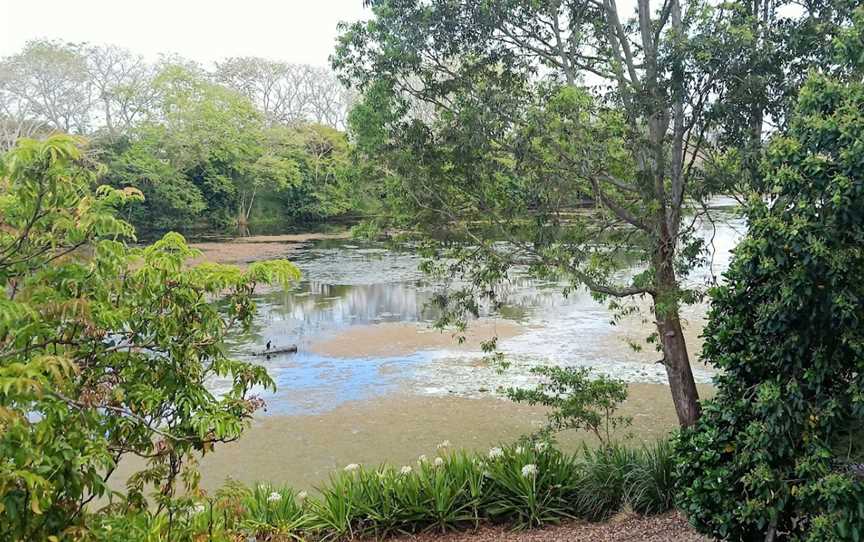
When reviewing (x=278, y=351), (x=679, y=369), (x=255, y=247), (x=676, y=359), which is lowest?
(x=278, y=351)

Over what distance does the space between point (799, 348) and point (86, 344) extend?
10.1 feet

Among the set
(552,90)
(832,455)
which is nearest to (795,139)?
(832,455)

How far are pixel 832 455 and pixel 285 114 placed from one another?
44518 millimetres

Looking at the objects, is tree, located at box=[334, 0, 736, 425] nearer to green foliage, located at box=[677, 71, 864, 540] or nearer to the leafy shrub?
the leafy shrub

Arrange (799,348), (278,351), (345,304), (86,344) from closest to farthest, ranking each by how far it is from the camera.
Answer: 1. (86,344)
2. (799,348)
3. (278,351)
4. (345,304)

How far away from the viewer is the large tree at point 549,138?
6117mm

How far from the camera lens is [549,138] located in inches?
237

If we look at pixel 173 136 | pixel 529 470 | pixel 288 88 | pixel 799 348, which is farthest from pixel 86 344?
pixel 288 88

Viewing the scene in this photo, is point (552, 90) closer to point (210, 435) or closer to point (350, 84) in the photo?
point (350, 84)

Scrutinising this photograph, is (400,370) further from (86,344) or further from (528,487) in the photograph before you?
(86,344)

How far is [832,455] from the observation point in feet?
10.2

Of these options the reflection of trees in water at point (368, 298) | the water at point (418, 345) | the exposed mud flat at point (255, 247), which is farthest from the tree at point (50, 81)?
the water at point (418, 345)

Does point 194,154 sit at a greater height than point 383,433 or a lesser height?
greater

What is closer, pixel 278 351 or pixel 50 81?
pixel 278 351
